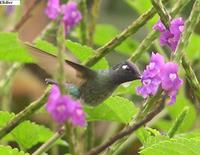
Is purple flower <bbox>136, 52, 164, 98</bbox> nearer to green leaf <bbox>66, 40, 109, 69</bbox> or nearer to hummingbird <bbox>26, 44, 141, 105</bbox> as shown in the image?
hummingbird <bbox>26, 44, 141, 105</bbox>

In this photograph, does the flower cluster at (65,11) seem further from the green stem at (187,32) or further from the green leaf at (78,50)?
the green stem at (187,32)

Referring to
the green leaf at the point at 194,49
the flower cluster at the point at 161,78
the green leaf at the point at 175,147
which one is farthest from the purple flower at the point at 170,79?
the green leaf at the point at 194,49

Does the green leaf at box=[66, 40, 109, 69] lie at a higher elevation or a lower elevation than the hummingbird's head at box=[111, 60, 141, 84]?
higher

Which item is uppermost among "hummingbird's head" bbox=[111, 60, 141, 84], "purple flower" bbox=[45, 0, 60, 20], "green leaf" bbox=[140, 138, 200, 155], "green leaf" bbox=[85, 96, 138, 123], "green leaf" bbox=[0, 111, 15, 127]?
"purple flower" bbox=[45, 0, 60, 20]

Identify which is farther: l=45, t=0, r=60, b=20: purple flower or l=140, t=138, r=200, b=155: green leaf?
l=45, t=0, r=60, b=20: purple flower

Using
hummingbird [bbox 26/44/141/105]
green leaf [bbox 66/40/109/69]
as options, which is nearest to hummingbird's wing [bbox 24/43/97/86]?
hummingbird [bbox 26/44/141/105]

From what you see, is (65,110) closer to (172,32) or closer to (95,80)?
(95,80)

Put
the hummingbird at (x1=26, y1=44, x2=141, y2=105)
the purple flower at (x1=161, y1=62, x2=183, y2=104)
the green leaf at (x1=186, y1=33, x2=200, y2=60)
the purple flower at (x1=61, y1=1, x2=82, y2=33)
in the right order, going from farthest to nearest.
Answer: the green leaf at (x1=186, y1=33, x2=200, y2=60), the purple flower at (x1=61, y1=1, x2=82, y2=33), the hummingbird at (x1=26, y1=44, x2=141, y2=105), the purple flower at (x1=161, y1=62, x2=183, y2=104)
